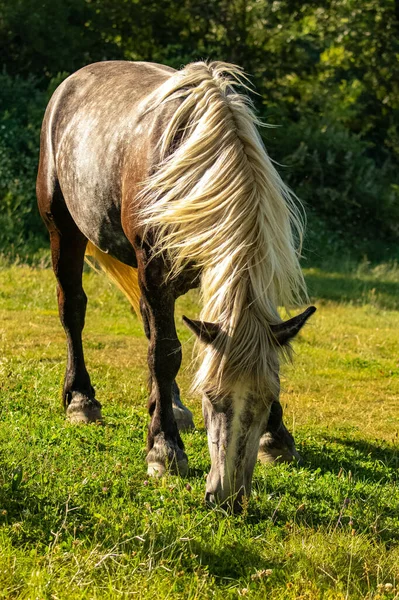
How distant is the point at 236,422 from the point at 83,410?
2.35 m

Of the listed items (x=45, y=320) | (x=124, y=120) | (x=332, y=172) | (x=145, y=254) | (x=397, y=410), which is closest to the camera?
(x=145, y=254)

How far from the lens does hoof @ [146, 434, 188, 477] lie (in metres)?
4.86

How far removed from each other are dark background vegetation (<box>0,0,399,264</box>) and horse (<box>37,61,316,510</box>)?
9.76m

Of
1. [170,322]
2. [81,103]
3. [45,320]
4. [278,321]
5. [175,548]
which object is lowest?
[45,320]

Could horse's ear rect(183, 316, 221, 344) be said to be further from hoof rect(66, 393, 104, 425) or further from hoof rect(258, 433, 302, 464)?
hoof rect(66, 393, 104, 425)

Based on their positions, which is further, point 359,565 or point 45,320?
point 45,320

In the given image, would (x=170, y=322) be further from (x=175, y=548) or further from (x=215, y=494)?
(x=175, y=548)

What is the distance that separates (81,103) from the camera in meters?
6.39

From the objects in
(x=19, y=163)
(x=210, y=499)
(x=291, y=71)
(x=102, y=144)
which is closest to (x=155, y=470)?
(x=210, y=499)

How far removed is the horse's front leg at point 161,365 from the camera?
4.95m

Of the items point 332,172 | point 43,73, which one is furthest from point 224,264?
point 43,73

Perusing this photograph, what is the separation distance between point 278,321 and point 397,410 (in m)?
3.45

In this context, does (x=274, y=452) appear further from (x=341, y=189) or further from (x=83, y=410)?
(x=341, y=189)

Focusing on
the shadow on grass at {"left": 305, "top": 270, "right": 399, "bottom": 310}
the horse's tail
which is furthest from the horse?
the shadow on grass at {"left": 305, "top": 270, "right": 399, "bottom": 310}
